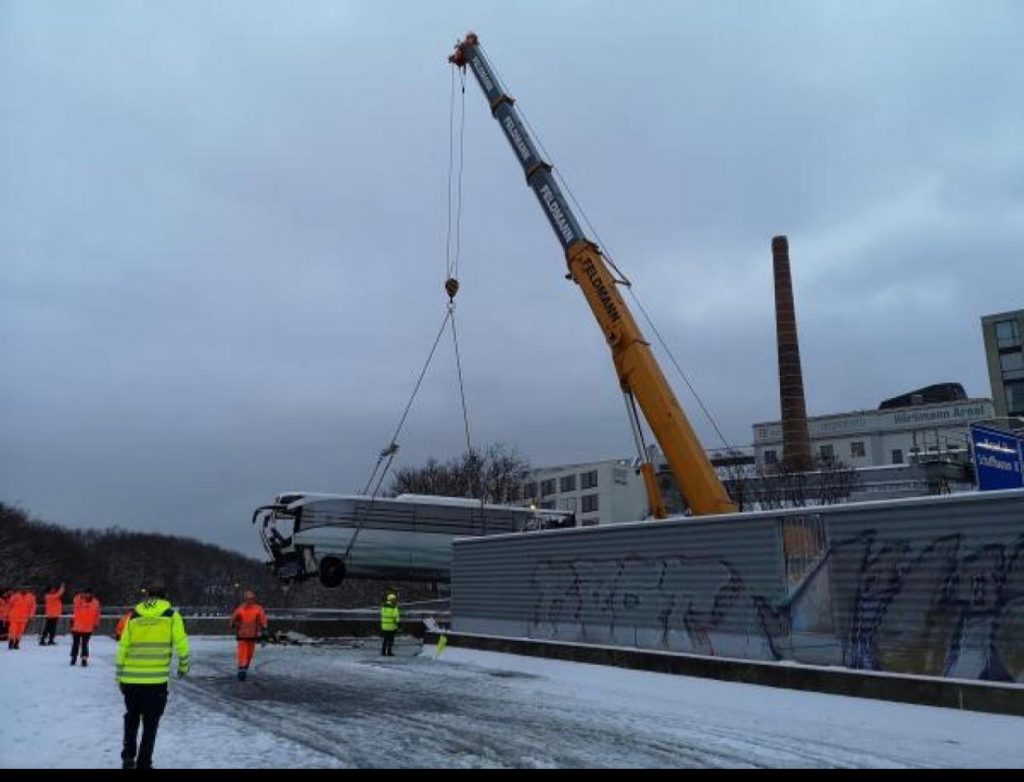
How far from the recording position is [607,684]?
46.4ft

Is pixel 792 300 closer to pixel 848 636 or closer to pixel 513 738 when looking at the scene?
pixel 848 636

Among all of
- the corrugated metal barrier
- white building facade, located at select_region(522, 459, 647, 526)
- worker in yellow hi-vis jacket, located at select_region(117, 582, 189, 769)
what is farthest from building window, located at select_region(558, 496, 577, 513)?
worker in yellow hi-vis jacket, located at select_region(117, 582, 189, 769)

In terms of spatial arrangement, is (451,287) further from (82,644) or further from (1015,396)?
(1015,396)

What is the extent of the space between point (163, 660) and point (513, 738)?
3.77 metres

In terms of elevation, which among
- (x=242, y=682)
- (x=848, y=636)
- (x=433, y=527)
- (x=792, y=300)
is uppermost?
(x=792, y=300)

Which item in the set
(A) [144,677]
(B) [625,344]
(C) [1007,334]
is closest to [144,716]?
(A) [144,677]

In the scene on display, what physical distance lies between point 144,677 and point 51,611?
1789 cm

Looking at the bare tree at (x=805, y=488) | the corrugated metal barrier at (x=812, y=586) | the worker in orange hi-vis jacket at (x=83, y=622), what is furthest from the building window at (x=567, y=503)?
the worker in orange hi-vis jacket at (x=83, y=622)

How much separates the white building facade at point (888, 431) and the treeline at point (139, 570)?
1613 inches

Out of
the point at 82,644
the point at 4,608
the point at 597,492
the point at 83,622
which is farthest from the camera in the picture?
the point at 597,492

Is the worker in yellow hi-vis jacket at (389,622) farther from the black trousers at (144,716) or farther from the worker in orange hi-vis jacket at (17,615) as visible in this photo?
the black trousers at (144,716)

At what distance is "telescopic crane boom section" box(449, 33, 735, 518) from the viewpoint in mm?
18016

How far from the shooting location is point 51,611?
22.0 meters

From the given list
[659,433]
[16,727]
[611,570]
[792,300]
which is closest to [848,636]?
[611,570]
